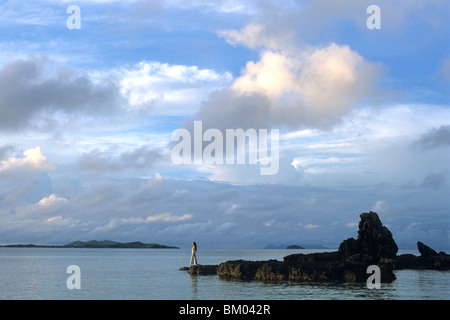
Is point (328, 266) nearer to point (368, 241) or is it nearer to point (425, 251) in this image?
point (368, 241)

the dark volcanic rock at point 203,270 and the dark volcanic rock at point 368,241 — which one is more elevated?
the dark volcanic rock at point 368,241

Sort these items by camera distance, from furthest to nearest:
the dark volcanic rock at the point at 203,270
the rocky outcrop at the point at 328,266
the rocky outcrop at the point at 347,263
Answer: the dark volcanic rock at the point at 203,270 < the rocky outcrop at the point at 347,263 < the rocky outcrop at the point at 328,266

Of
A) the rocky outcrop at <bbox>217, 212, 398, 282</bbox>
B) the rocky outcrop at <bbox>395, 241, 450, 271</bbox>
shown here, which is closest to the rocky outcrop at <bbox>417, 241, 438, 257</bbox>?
the rocky outcrop at <bbox>395, 241, 450, 271</bbox>

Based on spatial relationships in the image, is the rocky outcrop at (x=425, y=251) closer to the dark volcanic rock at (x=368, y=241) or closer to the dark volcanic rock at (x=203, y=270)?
the dark volcanic rock at (x=368, y=241)

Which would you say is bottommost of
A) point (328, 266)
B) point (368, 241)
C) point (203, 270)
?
point (203, 270)

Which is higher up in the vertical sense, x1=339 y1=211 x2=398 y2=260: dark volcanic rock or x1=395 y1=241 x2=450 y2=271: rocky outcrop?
x1=339 y1=211 x2=398 y2=260: dark volcanic rock

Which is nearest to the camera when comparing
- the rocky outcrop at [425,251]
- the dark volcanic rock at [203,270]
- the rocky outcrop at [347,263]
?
the rocky outcrop at [347,263]

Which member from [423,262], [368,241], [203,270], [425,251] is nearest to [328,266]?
[203,270]

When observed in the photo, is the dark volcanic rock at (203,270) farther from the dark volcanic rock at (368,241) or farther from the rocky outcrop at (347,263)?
the dark volcanic rock at (368,241)

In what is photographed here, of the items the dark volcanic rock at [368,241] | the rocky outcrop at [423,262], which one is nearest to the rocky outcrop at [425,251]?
the rocky outcrop at [423,262]

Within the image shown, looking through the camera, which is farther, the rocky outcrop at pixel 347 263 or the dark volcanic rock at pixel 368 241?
the dark volcanic rock at pixel 368 241

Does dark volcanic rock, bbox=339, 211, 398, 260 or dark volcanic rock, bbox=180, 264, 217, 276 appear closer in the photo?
dark volcanic rock, bbox=180, 264, 217, 276

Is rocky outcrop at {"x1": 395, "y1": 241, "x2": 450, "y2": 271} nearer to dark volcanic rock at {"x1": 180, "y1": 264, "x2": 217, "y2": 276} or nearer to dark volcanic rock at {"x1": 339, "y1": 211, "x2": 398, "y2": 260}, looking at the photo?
dark volcanic rock at {"x1": 339, "y1": 211, "x2": 398, "y2": 260}
